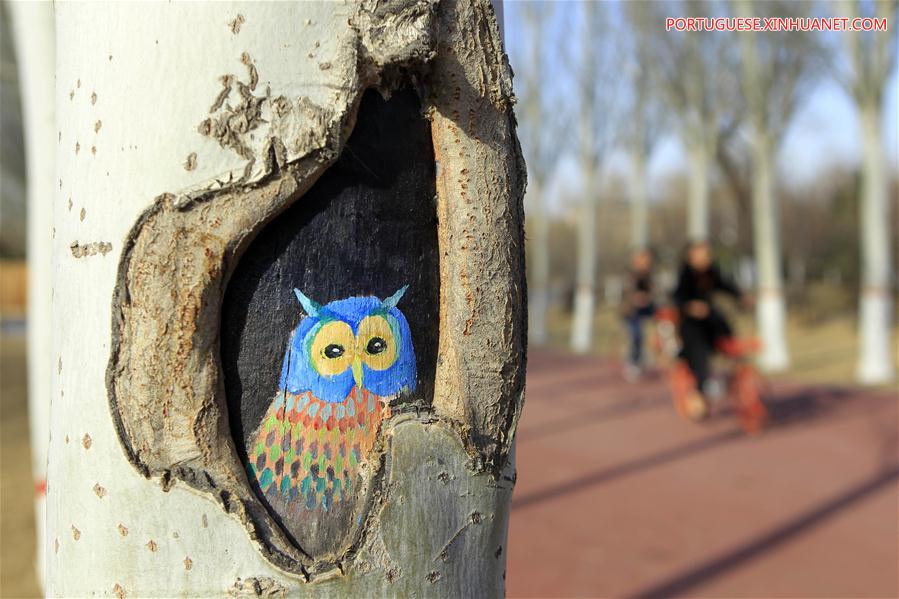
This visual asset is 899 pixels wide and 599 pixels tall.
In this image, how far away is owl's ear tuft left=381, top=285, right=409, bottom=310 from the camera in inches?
46.6

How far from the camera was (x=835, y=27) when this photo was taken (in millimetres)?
11773

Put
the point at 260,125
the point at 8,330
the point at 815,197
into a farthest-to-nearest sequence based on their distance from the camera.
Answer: the point at 815,197 < the point at 8,330 < the point at 260,125

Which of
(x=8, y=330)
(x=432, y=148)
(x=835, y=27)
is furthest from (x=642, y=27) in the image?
(x=8, y=330)

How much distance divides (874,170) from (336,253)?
12648mm

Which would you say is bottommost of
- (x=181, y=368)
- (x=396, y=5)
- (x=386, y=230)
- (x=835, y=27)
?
(x=181, y=368)

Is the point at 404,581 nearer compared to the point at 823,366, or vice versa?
the point at 404,581

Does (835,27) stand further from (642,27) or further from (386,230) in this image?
(386,230)

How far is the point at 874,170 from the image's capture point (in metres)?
11.8

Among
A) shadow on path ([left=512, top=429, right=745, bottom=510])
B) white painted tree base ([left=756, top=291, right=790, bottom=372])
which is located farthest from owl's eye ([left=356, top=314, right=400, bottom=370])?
white painted tree base ([left=756, top=291, right=790, bottom=372])

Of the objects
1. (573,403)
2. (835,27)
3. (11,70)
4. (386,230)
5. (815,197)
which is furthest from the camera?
(815,197)

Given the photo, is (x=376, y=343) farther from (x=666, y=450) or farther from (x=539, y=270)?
(x=539, y=270)

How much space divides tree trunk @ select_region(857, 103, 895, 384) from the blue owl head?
12198 mm

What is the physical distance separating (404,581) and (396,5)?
2.61ft

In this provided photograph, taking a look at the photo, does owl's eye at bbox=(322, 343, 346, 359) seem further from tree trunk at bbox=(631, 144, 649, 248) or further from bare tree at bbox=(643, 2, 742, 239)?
tree trunk at bbox=(631, 144, 649, 248)
